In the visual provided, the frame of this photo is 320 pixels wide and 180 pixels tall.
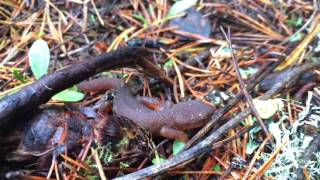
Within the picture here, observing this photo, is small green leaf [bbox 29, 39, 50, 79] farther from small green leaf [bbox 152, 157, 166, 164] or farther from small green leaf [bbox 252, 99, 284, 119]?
small green leaf [bbox 252, 99, 284, 119]

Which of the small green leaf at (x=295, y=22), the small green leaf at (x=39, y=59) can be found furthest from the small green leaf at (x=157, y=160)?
the small green leaf at (x=295, y=22)

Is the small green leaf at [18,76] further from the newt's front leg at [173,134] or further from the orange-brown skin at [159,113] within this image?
the newt's front leg at [173,134]

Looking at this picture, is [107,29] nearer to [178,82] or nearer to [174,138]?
[178,82]

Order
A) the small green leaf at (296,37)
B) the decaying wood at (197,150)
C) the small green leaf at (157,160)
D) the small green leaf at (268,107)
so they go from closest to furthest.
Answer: the decaying wood at (197,150)
the small green leaf at (157,160)
the small green leaf at (268,107)
the small green leaf at (296,37)

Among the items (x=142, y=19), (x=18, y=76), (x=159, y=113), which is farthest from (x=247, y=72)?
(x=18, y=76)

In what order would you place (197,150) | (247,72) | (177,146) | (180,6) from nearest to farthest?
(197,150) → (177,146) → (247,72) → (180,6)

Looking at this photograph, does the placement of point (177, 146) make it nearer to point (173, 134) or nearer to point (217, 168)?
point (173, 134)

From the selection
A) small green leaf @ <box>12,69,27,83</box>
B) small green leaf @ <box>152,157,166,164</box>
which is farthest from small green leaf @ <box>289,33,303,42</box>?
small green leaf @ <box>12,69,27,83</box>

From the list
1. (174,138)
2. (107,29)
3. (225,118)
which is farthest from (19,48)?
(225,118)
